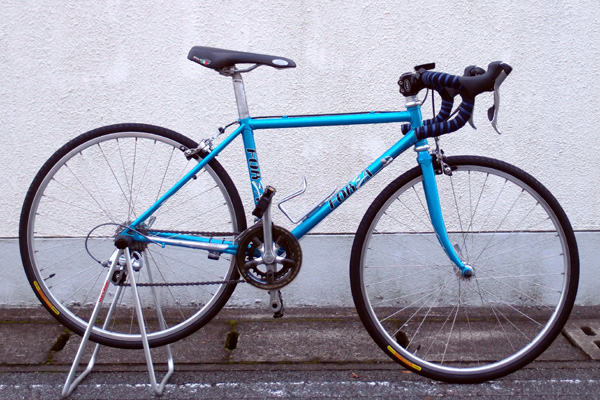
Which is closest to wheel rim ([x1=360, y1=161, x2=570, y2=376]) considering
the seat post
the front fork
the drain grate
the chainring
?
the drain grate

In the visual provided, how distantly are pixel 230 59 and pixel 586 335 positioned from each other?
2.52m

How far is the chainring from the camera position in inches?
102

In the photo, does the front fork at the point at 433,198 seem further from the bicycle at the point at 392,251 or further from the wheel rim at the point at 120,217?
the wheel rim at the point at 120,217

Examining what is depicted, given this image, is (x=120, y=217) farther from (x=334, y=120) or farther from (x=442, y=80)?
(x=442, y=80)

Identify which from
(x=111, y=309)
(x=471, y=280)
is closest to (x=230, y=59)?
(x=111, y=309)

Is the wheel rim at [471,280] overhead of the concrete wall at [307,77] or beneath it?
beneath

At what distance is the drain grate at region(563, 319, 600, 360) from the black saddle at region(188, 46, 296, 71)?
2.20 metres

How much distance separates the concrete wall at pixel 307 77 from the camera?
3381mm

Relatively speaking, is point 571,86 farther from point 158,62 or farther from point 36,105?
point 36,105

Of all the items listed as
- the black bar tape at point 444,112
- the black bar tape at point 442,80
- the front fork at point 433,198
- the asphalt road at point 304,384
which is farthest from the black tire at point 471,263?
the black bar tape at point 442,80

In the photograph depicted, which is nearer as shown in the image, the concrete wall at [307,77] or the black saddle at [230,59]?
the black saddle at [230,59]

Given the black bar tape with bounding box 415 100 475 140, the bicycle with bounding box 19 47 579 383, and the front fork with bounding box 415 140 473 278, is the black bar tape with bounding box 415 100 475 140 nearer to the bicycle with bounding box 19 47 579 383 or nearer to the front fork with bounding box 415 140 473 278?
the front fork with bounding box 415 140 473 278

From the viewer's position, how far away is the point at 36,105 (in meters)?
3.48

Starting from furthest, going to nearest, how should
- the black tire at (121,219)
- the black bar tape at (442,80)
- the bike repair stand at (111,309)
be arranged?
the black tire at (121,219)
the bike repair stand at (111,309)
the black bar tape at (442,80)
